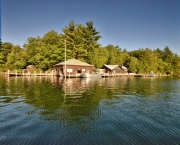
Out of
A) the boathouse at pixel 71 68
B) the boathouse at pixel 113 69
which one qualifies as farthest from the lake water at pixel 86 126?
the boathouse at pixel 113 69

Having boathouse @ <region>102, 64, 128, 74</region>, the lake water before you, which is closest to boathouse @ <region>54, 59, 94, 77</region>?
boathouse @ <region>102, 64, 128, 74</region>

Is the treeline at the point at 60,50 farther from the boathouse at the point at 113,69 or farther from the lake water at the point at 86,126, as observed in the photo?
the lake water at the point at 86,126

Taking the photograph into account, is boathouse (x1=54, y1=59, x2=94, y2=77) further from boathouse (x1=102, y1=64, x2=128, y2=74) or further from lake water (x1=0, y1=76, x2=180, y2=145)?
lake water (x1=0, y1=76, x2=180, y2=145)

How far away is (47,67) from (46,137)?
2116 inches

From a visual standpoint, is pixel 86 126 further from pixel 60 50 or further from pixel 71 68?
pixel 60 50

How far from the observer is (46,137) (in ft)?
19.4

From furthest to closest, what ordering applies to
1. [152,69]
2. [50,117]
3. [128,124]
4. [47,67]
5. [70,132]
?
[152,69]
[47,67]
[50,117]
[128,124]
[70,132]

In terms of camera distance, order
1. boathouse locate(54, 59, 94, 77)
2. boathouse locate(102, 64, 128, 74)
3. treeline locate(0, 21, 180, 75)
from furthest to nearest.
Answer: boathouse locate(102, 64, 128, 74) < treeline locate(0, 21, 180, 75) < boathouse locate(54, 59, 94, 77)

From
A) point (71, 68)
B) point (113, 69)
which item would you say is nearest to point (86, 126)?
point (71, 68)

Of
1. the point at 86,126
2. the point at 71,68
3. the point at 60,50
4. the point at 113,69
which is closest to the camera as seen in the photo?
the point at 86,126

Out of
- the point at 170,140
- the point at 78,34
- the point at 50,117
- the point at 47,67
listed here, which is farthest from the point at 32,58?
the point at 170,140

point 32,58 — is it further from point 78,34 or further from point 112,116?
point 112,116

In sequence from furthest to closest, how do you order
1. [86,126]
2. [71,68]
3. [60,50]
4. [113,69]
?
[113,69]
[60,50]
[71,68]
[86,126]

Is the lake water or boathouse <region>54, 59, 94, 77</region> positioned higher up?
boathouse <region>54, 59, 94, 77</region>
